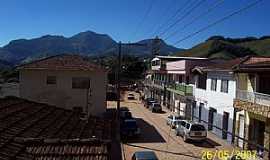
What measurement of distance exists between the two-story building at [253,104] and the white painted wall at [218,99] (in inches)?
51.7

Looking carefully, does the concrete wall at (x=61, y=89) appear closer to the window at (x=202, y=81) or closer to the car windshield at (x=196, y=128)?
the car windshield at (x=196, y=128)

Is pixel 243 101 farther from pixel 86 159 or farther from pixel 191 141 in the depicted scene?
pixel 86 159

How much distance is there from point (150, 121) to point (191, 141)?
43.7 ft

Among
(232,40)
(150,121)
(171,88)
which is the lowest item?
(150,121)

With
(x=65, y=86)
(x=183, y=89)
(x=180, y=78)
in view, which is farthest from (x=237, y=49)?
(x=65, y=86)

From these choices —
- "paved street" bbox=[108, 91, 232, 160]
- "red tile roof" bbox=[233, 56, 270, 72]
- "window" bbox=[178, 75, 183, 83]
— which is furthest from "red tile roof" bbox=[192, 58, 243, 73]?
"paved street" bbox=[108, 91, 232, 160]

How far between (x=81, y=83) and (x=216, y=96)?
43.0 feet

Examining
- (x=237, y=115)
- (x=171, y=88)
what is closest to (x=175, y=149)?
(x=237, y=115)

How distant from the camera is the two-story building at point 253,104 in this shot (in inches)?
A: 960

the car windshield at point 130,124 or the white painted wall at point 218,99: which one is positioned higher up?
the white painted wall at point 218,99

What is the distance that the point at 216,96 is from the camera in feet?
114

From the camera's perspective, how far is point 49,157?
30.2 ft

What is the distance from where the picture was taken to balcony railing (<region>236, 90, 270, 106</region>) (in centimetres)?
2393

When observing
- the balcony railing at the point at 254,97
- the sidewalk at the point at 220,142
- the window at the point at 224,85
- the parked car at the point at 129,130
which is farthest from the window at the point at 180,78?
the balcony railing at the point at 254,97
